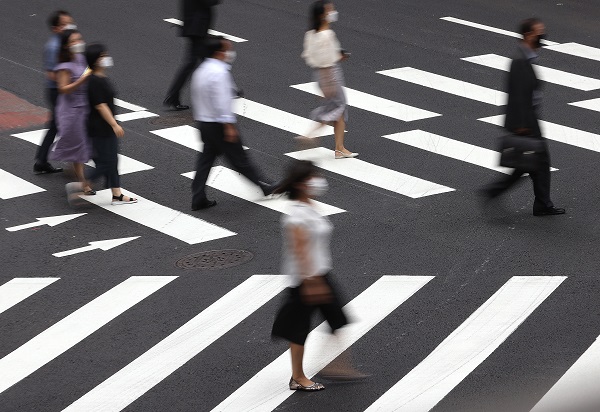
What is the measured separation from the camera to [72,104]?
40.1 feet

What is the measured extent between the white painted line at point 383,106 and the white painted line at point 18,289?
6079 mm

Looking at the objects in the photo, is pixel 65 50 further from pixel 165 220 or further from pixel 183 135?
pixel 183 135

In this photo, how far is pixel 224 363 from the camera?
813 centimetres

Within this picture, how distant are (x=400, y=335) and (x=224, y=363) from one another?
1395mm

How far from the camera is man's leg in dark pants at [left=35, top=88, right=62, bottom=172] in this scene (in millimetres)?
13047

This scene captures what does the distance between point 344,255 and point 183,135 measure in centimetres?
506

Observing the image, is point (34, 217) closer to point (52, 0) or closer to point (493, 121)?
point (493, 121)

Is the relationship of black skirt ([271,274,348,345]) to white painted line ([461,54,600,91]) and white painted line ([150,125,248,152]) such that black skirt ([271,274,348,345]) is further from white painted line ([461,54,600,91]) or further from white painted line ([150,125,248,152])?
white painted line ([461,54,600,91])

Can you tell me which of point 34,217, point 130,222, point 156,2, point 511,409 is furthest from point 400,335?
point 156,2

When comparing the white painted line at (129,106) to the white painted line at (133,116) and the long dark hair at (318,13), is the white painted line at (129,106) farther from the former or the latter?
the long dark hair at (318,13)

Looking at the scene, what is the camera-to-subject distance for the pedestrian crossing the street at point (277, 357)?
7504 mm

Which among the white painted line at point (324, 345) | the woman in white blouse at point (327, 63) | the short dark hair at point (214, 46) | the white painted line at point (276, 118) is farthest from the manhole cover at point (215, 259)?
the white painted line at point (276, 118)

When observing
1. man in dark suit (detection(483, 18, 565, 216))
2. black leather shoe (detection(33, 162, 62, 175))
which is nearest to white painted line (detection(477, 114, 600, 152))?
man in dark suit (detection(483, 18, 565, 216))

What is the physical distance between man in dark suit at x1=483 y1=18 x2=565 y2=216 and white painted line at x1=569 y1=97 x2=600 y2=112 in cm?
475
